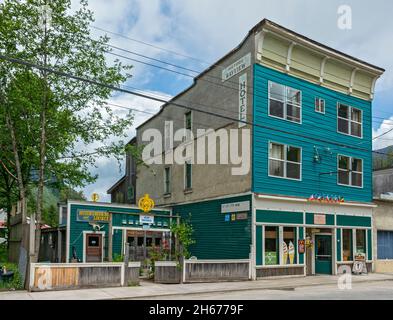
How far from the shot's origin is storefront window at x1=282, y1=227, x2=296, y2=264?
2434 centimetres

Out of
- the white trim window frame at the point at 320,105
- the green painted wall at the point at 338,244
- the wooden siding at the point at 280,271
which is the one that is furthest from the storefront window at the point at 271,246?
the white trim window frame at the point at 320,105

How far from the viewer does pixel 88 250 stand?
26.8m

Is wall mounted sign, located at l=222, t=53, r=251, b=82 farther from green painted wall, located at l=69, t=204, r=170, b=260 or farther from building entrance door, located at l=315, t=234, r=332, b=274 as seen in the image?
building entrance door, located at l=315, t=234, r=332, b=274

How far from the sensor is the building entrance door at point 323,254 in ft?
86.2

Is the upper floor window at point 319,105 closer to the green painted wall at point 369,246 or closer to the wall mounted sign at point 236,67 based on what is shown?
the wall mounted sign at point 236,67

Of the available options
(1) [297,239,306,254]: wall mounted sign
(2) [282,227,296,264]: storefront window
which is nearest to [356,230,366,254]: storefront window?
(1) [297,239,306,254]: wall mounted sign

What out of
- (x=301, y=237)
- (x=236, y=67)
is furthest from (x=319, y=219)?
(x=236, y=67)

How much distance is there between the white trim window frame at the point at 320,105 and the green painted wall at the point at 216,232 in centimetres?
696

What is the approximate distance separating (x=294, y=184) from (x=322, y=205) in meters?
2.32

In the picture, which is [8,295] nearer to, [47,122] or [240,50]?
[47,122]

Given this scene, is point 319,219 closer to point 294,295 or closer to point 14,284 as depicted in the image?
point 294,295

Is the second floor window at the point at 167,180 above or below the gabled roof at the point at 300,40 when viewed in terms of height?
below

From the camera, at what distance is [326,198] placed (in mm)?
26219

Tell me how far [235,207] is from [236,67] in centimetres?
733
